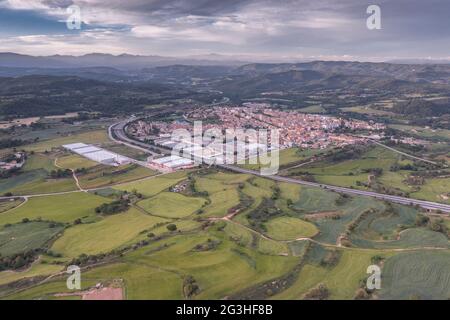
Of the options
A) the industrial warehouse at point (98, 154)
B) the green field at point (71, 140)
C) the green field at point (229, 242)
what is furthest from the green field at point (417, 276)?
the green field at point (71, 140)

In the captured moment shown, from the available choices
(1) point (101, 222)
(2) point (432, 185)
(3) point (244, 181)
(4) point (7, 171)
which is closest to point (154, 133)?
(4) point (7, 171)

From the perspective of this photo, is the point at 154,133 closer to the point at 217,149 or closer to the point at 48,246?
the point at 217,149

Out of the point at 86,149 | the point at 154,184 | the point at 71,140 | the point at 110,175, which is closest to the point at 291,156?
the point at 154,184

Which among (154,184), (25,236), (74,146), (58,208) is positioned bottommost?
(25,236)

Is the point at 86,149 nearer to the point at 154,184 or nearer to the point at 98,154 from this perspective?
the point at 98,154

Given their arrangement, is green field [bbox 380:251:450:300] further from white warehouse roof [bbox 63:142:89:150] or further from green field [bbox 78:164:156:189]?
white warehouse roof [bbox 63:142:89:150]

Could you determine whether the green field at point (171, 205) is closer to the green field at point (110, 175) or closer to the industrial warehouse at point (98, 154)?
the green field at point (110, 175)

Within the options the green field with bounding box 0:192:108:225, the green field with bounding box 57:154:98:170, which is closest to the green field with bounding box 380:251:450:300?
the green field with bounding box 0:192:108:225

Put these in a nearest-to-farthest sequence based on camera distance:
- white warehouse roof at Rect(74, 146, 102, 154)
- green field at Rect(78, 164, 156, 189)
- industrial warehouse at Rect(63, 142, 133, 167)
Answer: green field at Rect(78, 164, 156, 189)
industrial warehouse at Rect(63, 142, 133, 167)
white warehouse roof at Rect(74, 146, 102, 154)
